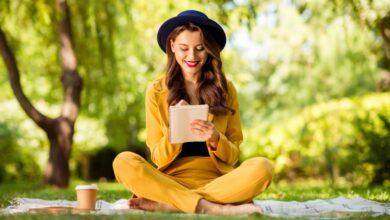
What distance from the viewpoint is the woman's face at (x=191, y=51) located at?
4.09m

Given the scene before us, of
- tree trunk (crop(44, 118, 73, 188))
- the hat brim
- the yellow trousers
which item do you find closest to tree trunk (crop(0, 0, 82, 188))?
tree trunk (crop(44, 118, 73, 188))

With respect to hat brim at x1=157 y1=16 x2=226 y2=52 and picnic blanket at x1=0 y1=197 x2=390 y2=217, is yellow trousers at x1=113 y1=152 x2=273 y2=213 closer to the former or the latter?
picnic blanket at x1=0 y1=197 x2=390 y2=217

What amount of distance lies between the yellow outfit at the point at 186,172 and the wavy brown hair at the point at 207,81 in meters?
0.07

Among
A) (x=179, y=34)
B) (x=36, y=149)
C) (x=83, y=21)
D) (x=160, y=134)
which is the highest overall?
(x=83, y=21)

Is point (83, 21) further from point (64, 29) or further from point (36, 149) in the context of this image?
point (36, 149)

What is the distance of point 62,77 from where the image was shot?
8453 millimetres

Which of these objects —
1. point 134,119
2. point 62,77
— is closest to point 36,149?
point 134,119

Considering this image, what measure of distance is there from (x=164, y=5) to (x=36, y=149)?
190 inches

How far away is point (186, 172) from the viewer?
413 centimetres

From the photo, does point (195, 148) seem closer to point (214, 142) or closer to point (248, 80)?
point (214, 142)

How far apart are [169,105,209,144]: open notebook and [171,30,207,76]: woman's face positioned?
1.57ft

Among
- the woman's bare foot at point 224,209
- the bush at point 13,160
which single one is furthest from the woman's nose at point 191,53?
the bush at point 13,160

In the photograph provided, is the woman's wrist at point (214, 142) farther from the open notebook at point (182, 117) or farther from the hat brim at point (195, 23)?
the hat brim at point (195, 23)

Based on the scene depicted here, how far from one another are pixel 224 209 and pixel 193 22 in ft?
3.79
